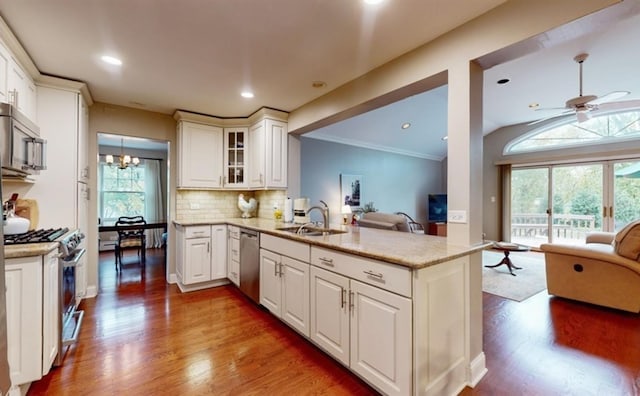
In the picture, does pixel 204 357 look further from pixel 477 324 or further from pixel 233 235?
pixel 477 324

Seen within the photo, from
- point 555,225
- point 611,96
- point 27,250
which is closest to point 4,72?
point 27,250

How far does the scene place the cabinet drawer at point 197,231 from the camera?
364cm

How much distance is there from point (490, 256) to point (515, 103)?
301 cm

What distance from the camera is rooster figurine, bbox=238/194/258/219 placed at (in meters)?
4.41

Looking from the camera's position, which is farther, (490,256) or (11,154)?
(490,256)

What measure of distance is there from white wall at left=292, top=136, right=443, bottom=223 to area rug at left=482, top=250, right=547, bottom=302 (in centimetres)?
285

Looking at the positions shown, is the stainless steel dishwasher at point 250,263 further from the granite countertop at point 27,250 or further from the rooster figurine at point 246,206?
the granite countertop at point 27,250

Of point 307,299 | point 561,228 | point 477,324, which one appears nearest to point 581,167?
point 561,228

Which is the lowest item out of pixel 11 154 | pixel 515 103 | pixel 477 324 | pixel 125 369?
pixel 125 369

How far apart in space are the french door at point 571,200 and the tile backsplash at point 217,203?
6367 mm

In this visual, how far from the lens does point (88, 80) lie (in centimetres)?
297

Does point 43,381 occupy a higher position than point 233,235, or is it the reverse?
point 233,235

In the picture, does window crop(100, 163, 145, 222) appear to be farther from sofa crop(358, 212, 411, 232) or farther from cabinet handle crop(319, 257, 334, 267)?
cabinet handle crop(319, 257, 334, 267)

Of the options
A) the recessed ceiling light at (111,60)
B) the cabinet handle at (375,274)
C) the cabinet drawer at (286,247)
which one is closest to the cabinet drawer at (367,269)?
the cabinet handle at (375,274)
